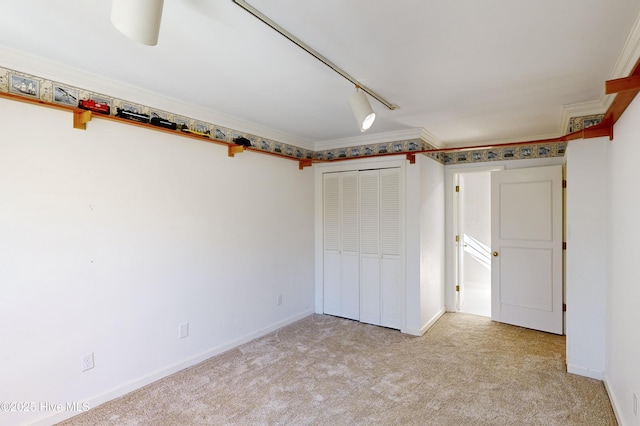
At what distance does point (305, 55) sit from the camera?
2.04 m

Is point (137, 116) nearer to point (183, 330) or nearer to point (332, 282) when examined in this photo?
point (183, 330)

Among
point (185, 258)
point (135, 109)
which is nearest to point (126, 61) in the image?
point (135, 109)

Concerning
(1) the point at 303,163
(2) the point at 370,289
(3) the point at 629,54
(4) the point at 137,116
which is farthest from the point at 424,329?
(4) the point at 137,116

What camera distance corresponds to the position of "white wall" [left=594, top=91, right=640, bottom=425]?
6.05 feet

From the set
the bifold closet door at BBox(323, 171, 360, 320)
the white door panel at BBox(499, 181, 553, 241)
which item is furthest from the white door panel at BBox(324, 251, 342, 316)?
the white door panel at BBox(499, 181, 553, 241)

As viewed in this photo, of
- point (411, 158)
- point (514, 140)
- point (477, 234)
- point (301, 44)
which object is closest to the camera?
point (301, 44)

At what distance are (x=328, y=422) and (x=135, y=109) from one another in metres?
2.81

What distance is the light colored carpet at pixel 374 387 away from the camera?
2268mm

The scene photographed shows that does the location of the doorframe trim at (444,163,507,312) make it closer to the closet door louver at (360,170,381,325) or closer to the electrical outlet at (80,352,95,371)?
the closet door louver at (360,170,381,325)

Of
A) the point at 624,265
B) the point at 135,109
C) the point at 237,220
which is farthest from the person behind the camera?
the point at 237,220

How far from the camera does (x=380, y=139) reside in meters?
4.11

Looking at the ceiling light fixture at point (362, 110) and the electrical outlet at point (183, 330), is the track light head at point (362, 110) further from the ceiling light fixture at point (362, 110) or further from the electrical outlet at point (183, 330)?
the electrical outlet at point (183, 330)

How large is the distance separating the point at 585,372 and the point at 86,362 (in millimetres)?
4033

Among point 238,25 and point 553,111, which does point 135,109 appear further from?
point 553,111
